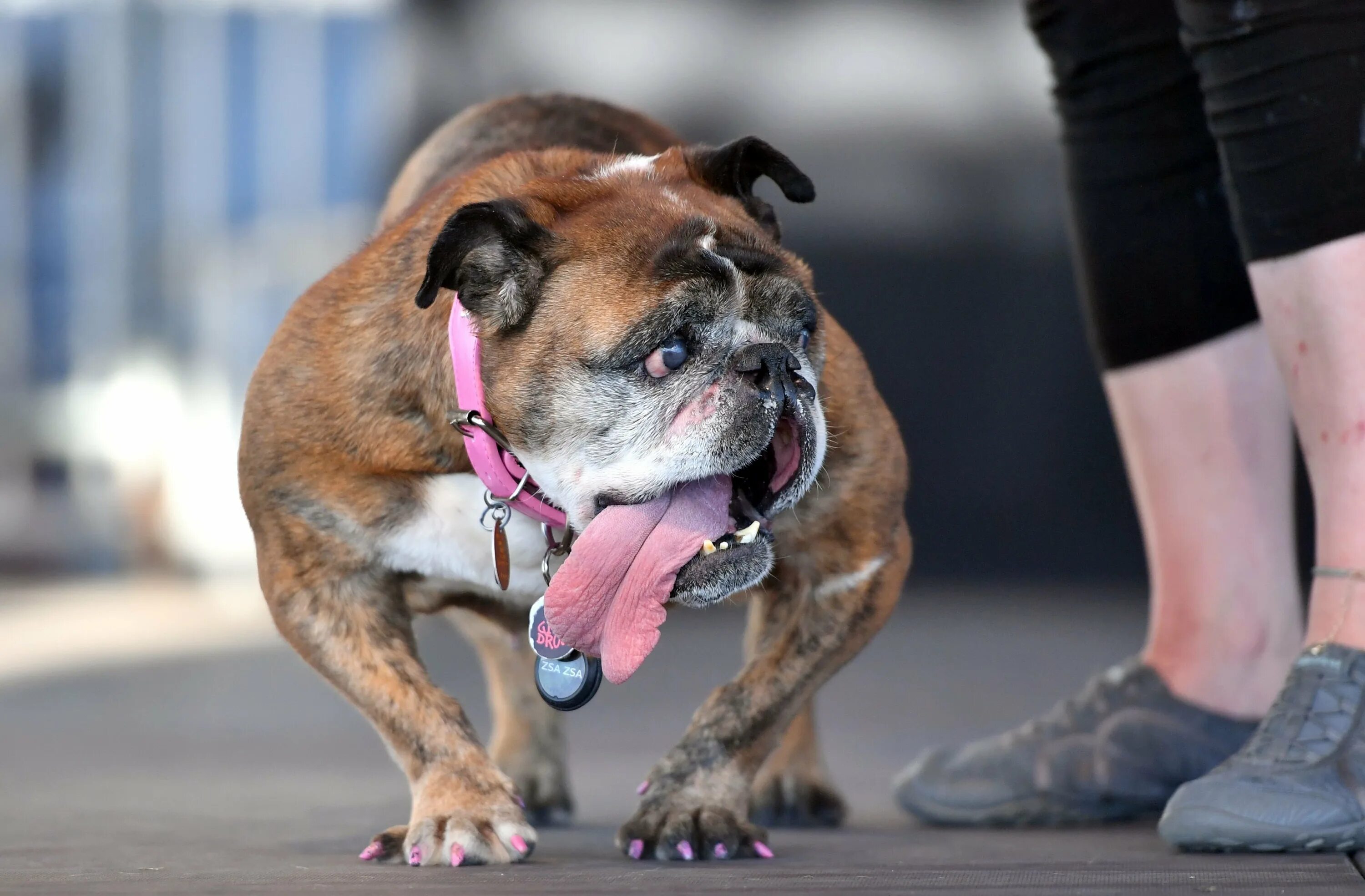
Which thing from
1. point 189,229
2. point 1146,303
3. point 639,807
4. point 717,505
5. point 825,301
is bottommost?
point 639,807

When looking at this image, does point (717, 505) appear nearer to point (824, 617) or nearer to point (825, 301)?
point (824, 617)

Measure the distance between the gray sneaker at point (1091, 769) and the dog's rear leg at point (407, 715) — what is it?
704 millimetres

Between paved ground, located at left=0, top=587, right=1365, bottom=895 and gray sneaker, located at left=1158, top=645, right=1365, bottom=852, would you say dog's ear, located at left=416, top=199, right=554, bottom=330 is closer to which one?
paved ground, located at left=0, top=587, right=1365, bottom=895

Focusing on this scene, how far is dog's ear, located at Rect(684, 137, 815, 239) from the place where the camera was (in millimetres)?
2258

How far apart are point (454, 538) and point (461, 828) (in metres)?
0.44

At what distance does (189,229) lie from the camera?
972 cm

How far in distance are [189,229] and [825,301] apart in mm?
4119

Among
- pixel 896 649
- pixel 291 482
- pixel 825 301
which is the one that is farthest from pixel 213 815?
pixel 825 301

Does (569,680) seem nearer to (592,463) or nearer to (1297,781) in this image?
(592,463)

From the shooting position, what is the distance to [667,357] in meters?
1.98

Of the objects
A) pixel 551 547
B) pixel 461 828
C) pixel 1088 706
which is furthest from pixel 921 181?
pixel 461 828

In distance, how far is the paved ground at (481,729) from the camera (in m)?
1.69

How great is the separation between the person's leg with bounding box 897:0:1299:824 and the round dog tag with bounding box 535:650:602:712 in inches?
23.8

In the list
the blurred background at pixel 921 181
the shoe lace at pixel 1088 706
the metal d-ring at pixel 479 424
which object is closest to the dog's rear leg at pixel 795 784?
the shoe lace at pixel 1088 706
